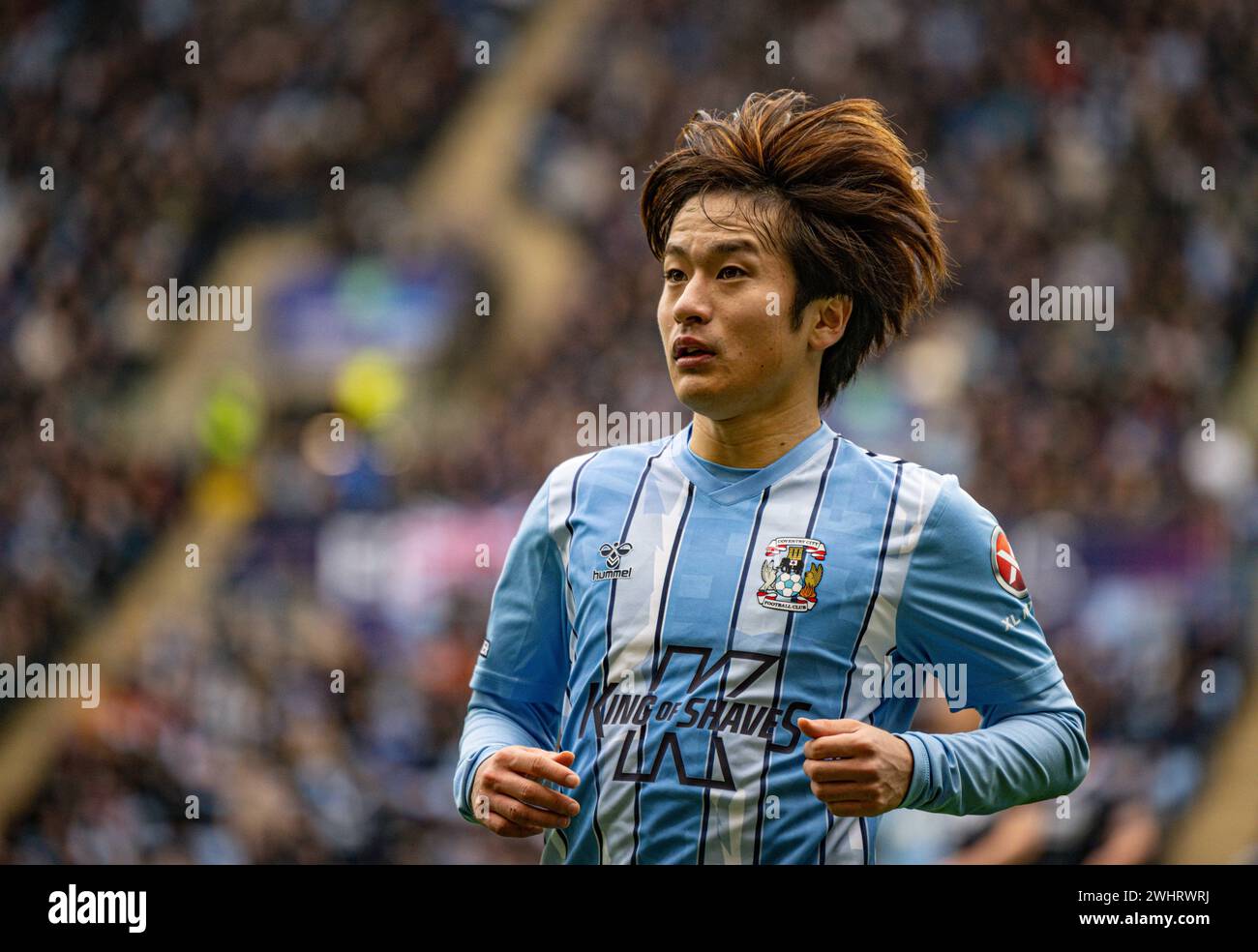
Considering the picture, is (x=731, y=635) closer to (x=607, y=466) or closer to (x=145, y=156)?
(x=607, y=466)

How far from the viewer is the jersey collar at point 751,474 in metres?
2.25

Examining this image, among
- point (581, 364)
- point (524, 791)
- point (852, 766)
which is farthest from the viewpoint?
point (581, 364)

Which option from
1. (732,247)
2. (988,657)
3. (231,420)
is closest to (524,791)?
(988,657)

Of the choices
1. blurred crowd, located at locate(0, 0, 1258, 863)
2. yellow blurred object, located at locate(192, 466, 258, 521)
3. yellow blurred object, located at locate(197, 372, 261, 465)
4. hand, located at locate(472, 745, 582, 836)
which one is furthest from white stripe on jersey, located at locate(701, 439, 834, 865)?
yellow blurred object, located at locate(197, 372, 261, 465)

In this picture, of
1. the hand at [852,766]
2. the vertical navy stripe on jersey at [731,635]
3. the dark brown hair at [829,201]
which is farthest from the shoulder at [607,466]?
the hand at [852,766]

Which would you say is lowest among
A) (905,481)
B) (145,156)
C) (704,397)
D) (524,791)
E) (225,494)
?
(524,791)

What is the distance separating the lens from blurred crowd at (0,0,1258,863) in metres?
6.86

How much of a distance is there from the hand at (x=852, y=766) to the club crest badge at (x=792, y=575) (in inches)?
9.5

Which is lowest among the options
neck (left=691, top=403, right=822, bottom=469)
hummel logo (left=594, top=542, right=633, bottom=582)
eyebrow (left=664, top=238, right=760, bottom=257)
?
hummel logo (left=594, top=542, right=633, bottom=582)

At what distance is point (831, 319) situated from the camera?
7.73ft

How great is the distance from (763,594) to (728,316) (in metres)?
0.45

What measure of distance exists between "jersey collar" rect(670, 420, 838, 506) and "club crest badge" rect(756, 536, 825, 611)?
12cm

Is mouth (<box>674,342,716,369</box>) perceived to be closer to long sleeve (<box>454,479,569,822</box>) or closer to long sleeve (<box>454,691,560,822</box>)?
long sleeve (<box>454,479,569,822</box>)

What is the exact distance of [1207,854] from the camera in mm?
6613
